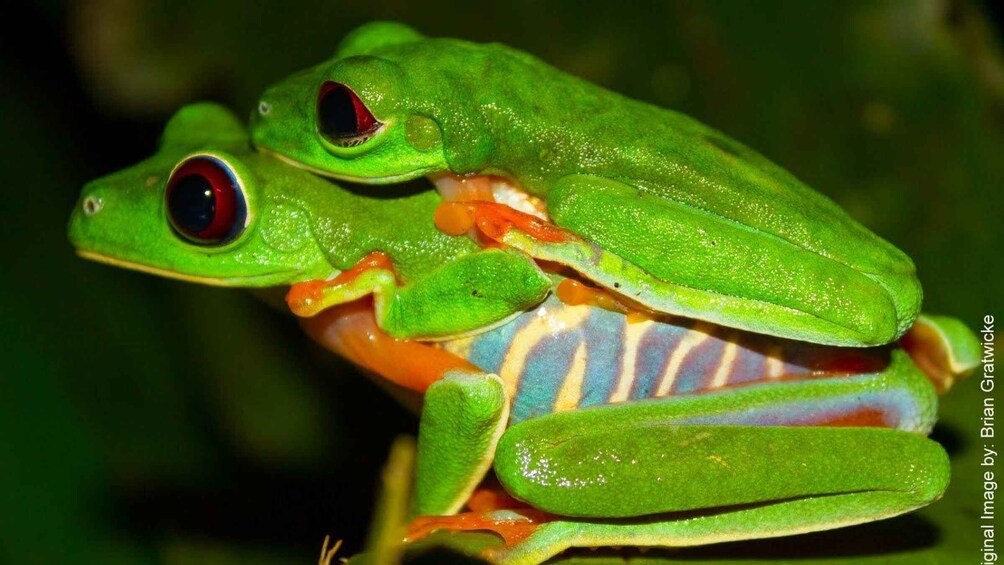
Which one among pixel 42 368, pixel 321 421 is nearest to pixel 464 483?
pixel 42 368

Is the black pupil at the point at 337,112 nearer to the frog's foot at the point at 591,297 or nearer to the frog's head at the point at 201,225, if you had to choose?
the frog's head at the point at 201,225

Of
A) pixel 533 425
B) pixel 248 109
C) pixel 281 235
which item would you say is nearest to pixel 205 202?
pixel 281 235

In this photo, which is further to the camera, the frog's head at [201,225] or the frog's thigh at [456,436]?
the frog's head at [201,225]

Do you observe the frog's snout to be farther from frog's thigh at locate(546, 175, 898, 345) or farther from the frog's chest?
frog's thigh at locate(546, 175, 898, 345)

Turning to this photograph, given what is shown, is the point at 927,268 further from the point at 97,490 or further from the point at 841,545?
the point at 97,490

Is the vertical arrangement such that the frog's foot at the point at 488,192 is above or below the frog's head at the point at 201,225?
above

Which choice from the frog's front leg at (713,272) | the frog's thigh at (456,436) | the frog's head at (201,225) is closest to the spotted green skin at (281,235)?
the frog's head at (201,225)

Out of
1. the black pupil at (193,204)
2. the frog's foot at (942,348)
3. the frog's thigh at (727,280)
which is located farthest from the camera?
the frog's foot at (942,348)

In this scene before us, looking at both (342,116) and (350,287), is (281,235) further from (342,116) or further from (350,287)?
(342,116)

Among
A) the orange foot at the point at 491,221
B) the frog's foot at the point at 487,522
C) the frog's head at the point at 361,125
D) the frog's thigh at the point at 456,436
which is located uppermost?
the frog's head at the point at 361,125
